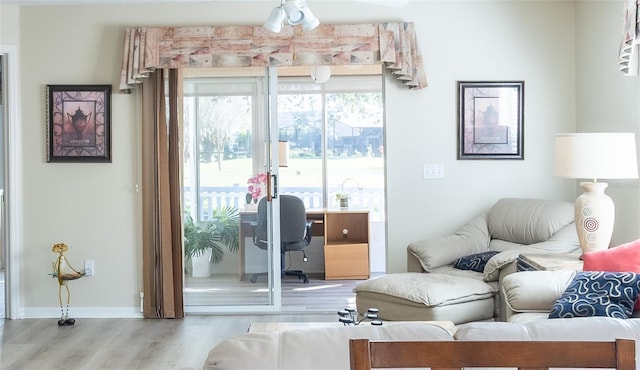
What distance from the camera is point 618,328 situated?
1589 mm

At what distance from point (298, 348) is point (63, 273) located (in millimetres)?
4227

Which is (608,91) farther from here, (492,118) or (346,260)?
(346,260)

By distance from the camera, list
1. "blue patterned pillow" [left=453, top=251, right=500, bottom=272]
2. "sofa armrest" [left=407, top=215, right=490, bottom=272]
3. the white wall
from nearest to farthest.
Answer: the white wall
"blue patterned pillow" [left=453, top=251, right=500, bottom=272]
"sofa armrest" [left=407, top=215, right=490, bottom=272]

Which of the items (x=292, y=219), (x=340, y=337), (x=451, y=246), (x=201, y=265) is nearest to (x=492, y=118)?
(x=451, y=246)

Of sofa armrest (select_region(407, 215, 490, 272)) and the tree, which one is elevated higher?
the tree

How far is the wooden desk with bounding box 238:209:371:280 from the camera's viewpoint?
274 inches

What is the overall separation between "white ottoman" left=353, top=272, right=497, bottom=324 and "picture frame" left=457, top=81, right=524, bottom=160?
4.63ft

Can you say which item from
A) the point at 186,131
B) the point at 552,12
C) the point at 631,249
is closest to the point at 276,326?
the point at 631,249

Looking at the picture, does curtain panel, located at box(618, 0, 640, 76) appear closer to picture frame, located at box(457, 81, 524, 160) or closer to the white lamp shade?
the white lamp shade

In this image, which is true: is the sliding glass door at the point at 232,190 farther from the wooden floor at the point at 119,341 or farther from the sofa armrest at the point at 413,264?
the sofa armrest at the point at 413,264

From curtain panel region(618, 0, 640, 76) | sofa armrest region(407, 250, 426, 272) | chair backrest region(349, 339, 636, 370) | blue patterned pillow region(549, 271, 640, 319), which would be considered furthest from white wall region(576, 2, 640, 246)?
→ chair backrest region(349, 339, 636, 370)

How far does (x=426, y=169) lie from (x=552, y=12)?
1.53 m

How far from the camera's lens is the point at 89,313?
533 centimetres

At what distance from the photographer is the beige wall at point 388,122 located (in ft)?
17.3
